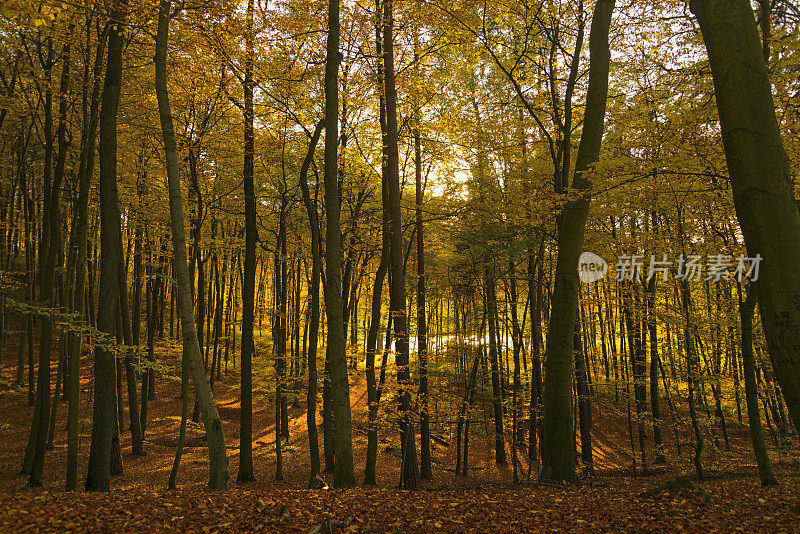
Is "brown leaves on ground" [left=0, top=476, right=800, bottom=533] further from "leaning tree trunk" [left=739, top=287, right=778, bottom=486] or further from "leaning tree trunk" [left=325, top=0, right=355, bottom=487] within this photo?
"leaning tree trunk" [left=739, top=287, right=778, bottom=486]

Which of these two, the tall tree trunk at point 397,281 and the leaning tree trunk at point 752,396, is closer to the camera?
the leaning tree trunk at point 752,396

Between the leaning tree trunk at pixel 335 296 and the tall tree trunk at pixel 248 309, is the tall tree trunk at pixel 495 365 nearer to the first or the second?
the tall tree trunk at pixel 248 309

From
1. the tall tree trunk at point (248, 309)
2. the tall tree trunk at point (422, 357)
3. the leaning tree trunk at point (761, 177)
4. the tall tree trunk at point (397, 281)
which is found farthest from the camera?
the tall tree trunk at point (248, 309)

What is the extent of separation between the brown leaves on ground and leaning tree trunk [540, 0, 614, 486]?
2.58 ft

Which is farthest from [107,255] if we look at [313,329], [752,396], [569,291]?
[752,396]

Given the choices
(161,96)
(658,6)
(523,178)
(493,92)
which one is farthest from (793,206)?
(493,92)

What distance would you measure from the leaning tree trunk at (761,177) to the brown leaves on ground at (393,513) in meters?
2.39

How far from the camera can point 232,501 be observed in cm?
553

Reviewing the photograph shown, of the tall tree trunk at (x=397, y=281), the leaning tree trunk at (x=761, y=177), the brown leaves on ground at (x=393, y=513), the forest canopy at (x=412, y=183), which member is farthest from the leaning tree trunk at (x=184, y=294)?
the leaning tree trunk at (x=761, y=177)

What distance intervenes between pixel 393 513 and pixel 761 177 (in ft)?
16.2

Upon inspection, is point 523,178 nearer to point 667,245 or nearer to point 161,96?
point 667,245

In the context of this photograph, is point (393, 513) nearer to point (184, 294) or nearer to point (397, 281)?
point (184, 294)

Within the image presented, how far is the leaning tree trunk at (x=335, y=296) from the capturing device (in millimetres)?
7266

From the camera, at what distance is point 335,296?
7.35 meters
